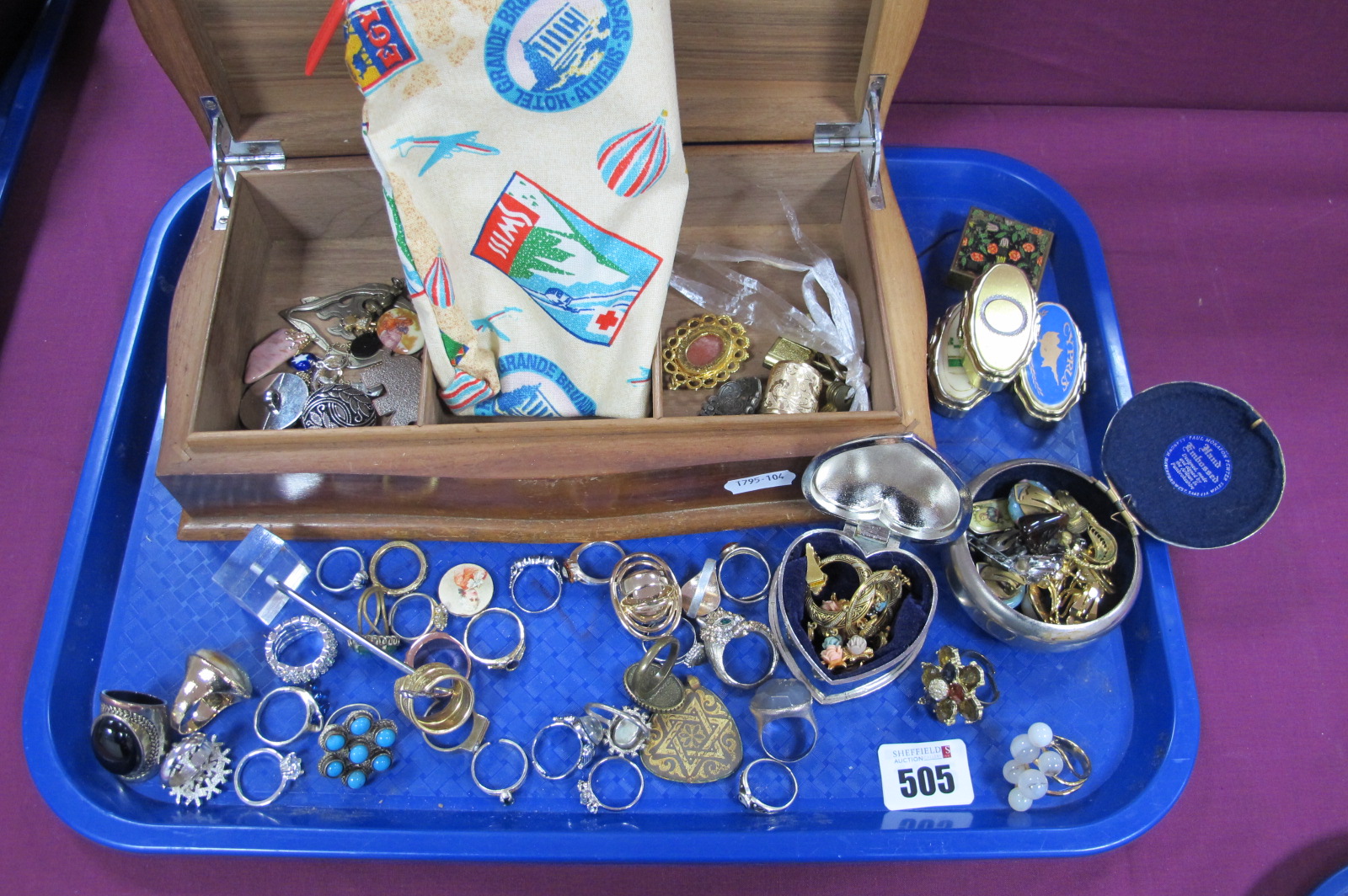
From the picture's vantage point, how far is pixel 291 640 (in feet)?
4.16

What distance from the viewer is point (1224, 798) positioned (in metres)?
1.33

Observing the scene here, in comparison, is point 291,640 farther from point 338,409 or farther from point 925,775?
point 925,775

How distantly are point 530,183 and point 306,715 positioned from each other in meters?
0.74

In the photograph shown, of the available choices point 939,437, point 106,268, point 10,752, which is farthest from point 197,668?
point 939,437

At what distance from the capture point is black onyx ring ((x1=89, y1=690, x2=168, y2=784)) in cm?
115

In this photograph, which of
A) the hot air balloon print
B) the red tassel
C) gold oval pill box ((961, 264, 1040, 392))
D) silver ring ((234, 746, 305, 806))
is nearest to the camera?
the red tassel

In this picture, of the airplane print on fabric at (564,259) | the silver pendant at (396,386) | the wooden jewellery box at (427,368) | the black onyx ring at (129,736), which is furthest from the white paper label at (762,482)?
the black onyx ring at (129,736)

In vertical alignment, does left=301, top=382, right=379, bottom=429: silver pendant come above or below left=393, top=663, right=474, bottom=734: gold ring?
above

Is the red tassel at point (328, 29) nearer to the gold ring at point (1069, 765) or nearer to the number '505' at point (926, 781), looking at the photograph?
the number '505' at point (926, 781)

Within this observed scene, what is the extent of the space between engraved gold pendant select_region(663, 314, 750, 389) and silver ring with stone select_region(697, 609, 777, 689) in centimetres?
34

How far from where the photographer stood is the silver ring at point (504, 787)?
3.86 ft

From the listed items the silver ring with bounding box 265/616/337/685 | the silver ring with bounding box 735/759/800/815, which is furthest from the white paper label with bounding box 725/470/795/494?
the silver ring with bounding box 265/616/337/685

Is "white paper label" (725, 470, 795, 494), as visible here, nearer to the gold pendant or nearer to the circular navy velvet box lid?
the gold pendant

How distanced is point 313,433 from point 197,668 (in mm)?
363
